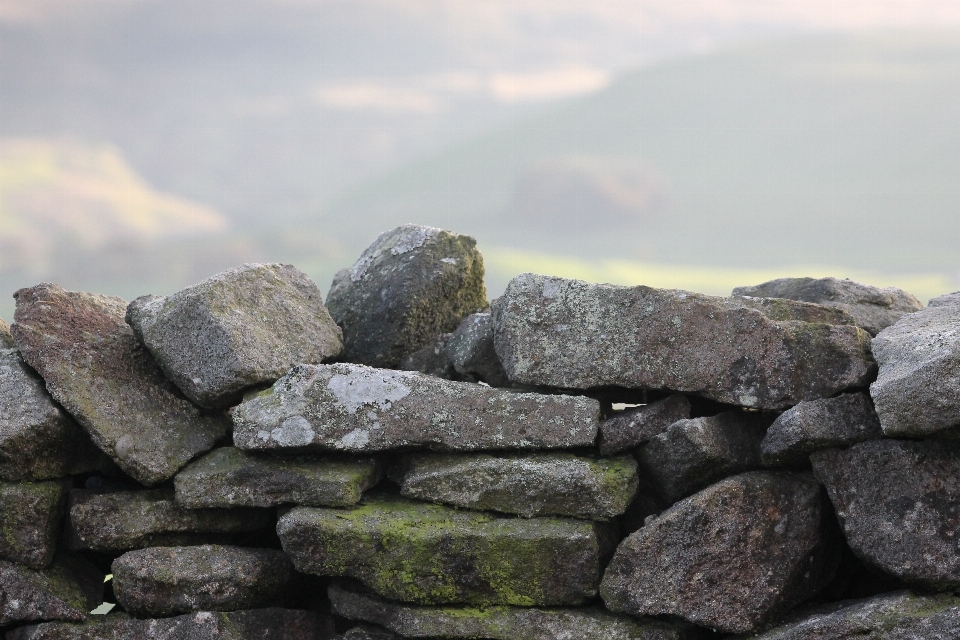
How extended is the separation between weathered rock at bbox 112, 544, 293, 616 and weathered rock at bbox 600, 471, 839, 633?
2.78m

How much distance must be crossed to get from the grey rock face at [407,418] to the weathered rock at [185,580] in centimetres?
94

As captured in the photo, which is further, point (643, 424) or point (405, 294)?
point (405, 294)

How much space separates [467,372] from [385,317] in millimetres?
999

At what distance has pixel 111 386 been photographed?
8445mm

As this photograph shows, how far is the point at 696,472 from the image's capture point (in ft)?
25.2

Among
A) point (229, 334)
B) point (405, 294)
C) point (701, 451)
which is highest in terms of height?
point (405, 294)

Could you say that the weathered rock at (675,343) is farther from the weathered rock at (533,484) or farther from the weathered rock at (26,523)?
the weathered rock at (26,523)

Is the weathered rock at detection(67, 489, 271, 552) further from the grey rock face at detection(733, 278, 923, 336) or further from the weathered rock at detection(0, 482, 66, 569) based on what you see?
the grey rock face at detection(733, 278, 923, 336)

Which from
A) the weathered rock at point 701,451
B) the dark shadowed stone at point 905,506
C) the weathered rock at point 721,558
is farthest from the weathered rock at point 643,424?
the dark shadowed stone at point 905,506

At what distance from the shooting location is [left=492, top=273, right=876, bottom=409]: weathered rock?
25.3 feet

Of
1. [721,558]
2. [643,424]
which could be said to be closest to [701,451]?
[643,424]

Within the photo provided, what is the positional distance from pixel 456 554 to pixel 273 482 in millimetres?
1531

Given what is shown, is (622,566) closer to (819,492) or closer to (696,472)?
(696,472)

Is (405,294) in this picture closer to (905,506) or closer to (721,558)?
(721,558)
